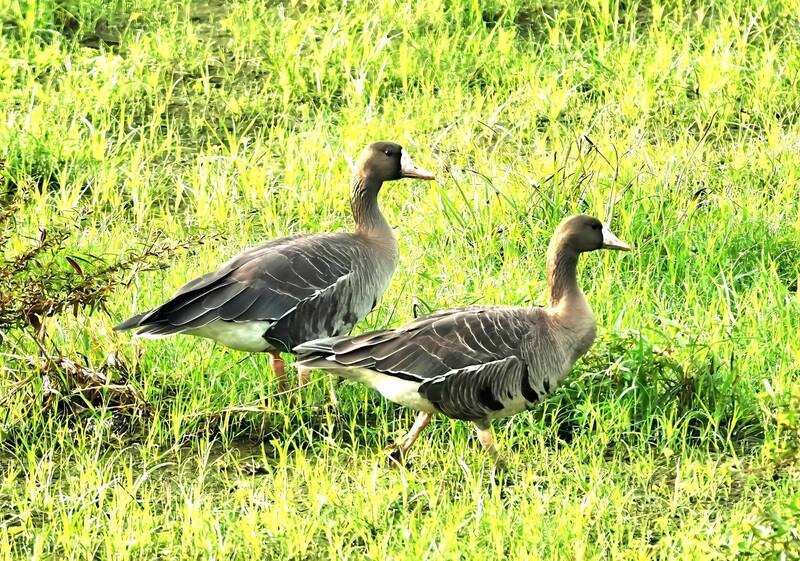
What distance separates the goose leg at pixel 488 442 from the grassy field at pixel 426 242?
0.31 feet

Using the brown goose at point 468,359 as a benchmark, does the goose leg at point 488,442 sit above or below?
below

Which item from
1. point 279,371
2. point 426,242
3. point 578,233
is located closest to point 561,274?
point 578,233

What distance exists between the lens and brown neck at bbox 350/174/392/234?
7.00 metres

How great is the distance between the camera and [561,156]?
26.0ft

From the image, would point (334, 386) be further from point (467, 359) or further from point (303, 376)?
point (467, 359)

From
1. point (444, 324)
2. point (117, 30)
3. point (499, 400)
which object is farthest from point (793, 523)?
point (117, 30)

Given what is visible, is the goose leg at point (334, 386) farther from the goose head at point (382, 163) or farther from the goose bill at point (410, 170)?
the goose bill at point (410, 170)

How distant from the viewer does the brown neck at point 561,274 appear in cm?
594

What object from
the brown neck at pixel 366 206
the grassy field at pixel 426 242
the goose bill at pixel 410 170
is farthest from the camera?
the goose bill at pixel 410 170

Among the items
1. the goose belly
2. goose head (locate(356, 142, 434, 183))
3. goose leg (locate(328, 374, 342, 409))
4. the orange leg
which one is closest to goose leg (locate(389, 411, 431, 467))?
goose leg (locate(328, 374, 342, 409))

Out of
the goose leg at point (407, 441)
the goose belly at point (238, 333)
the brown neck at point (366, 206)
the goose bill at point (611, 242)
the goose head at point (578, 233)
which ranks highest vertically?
the goose head at point (578, 233)

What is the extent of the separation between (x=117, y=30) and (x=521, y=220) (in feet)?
13.6

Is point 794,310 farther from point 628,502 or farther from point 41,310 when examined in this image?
point 41,310

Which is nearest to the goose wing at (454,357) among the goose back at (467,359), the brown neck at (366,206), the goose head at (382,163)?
the goose back at (467,359)
